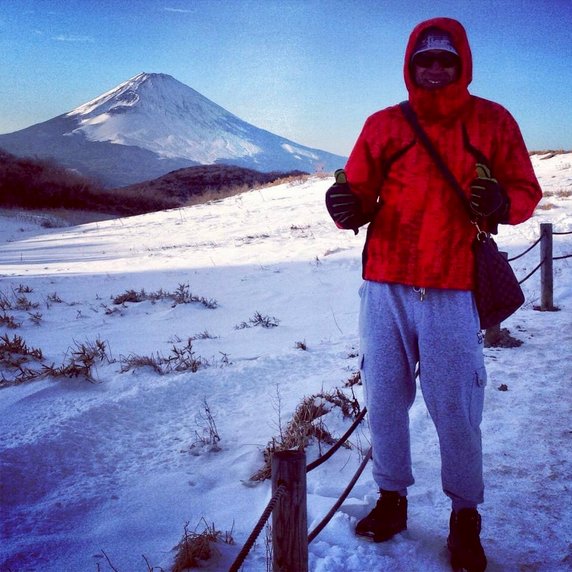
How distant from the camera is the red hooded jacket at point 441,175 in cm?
175

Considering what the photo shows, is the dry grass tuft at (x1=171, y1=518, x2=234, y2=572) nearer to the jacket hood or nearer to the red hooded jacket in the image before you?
the red hooded jacket

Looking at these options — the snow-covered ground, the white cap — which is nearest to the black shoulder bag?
the white cap

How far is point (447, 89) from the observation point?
1.75m

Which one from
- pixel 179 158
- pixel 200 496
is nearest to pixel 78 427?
pixel 200 496

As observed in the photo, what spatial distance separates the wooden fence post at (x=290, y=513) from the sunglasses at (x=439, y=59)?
1421 millimetres

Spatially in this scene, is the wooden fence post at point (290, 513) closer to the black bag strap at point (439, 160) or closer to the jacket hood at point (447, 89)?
the black bag strap at point (439, 160)

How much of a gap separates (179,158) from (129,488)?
222 feet

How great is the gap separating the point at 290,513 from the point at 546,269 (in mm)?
5249

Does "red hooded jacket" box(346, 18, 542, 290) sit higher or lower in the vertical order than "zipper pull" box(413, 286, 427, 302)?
higher

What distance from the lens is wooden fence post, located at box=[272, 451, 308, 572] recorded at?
1449 mm

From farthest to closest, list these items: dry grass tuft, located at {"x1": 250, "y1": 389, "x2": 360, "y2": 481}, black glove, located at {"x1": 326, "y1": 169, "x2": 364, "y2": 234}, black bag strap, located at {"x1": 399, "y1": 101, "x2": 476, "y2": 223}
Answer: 1. dry grass tuft, located at {"x1": 250, "y1": 389, "x2": 360, "y2": 481}
2. black glove, located at {"x1": 326, "y1": 169, "x2": 364, "y2": 234}
3. black bag strap, located at {"x1": 399, "y1": 101, "x2": 476, "y2": 223}

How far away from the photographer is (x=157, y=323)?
6098mm

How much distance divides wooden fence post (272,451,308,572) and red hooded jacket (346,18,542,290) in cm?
78

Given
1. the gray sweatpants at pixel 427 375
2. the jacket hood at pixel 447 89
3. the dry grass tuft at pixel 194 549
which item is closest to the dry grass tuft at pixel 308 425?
the dry grass tuft at pixel 194 549
